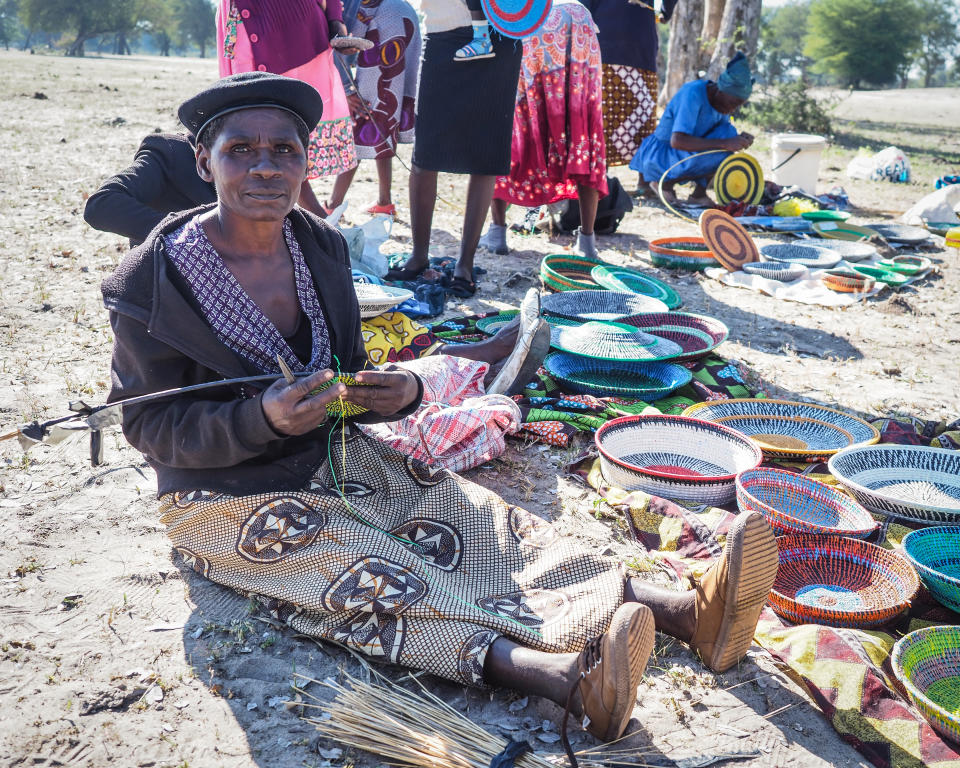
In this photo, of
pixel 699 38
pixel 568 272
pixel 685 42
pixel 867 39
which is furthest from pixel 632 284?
pixel 867 39

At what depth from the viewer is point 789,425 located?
3.24 metres

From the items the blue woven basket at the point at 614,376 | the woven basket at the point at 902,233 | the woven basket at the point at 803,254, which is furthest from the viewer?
the woven basket at the point at 902,233

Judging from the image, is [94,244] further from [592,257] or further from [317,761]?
[317,761]

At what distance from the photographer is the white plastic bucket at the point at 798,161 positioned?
26.7 feet

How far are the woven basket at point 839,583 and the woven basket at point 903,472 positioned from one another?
0.34 metres

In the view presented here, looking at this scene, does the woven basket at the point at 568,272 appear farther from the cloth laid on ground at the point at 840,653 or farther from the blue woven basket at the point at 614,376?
the cloth laid on ground at the point at 840,653

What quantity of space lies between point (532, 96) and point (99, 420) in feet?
13.9

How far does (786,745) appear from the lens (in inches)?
71.6

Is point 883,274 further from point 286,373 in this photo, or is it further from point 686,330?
point 286,373

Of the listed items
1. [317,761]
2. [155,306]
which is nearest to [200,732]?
[317,761]

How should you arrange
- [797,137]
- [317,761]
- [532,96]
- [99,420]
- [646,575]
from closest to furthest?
[317,761]
[99,420]
[646,575]
[532,96]
[797,137]

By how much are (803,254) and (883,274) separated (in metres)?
0.53

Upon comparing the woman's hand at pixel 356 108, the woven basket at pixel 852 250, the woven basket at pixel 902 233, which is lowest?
the woven basket at pixel 852 250

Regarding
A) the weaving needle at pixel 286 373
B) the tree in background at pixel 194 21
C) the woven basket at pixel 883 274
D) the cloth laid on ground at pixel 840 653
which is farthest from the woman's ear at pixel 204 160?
the tree in background at pixel 194 21
